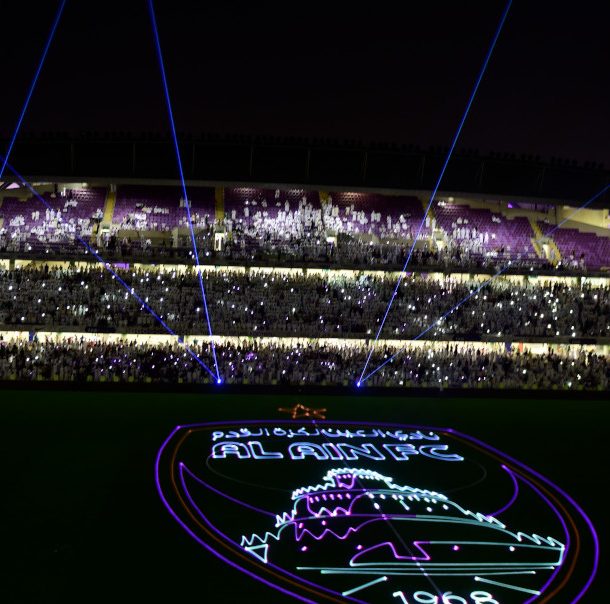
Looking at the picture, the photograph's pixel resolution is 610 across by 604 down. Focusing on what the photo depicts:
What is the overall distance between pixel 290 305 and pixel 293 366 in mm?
5562

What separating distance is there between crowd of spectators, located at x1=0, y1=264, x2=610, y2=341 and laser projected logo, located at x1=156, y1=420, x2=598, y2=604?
1339cm

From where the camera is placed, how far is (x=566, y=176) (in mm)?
40281

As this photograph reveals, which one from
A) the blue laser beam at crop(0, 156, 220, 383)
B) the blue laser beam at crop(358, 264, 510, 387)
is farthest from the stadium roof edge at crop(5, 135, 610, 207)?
the blue laser beam at crop(358, 264, 510, 387)

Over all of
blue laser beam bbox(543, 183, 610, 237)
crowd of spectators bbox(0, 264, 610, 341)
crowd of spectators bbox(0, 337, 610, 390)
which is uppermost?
blue laser beam bbox(543, 183, 610, 237)

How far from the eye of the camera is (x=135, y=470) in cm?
1595

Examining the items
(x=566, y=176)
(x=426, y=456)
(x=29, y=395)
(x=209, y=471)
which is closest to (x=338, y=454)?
(x=426, y=456)

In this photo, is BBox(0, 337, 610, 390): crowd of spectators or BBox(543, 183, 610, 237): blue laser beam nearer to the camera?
BBox(0, 337, 610, 390): crowd of spectators

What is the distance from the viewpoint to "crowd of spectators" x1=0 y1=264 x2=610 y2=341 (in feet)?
106

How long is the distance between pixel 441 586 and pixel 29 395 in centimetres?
1729

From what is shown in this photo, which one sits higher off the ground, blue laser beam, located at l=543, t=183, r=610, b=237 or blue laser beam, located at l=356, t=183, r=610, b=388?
blue laser beam, located at l=543, t=183, r=610, b=237

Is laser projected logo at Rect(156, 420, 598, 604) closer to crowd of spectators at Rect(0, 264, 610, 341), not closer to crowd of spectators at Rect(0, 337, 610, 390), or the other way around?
crowd of spectators at Rect(0, 337, 610, 390)

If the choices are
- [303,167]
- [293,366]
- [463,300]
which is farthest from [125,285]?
[463,300]

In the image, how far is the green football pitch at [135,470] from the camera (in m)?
10.9

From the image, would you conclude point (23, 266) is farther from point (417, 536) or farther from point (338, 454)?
point (417, 536)
